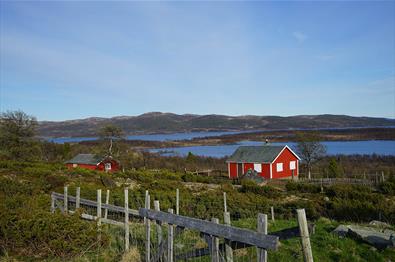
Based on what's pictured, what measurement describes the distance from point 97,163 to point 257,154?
2428 centimetres

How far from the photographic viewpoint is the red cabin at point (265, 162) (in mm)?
42875

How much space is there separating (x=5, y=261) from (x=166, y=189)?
1958 centimetres

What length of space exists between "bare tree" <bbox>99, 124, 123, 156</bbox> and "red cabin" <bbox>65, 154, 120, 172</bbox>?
1651 millimetres

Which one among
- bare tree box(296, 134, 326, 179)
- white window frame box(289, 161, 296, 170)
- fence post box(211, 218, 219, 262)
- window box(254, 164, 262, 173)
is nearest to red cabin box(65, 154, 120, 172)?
window box(254, 164, 262, 173)

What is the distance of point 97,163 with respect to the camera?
52125mm

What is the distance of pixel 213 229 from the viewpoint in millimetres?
5328

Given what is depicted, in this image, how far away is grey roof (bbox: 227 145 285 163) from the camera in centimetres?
4319

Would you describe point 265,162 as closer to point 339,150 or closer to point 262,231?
point 262,231

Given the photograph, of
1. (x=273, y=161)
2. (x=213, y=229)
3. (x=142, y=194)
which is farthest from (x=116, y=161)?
(x=213, y=229)

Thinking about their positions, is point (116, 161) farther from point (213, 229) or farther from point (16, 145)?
point (213, 229)

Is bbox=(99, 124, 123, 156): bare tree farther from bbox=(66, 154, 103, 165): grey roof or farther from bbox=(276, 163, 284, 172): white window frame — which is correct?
bbox=(276, 163, 284, 172): white window frame

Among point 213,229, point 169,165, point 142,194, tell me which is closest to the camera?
point 213,229

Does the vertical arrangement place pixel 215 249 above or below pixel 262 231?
below

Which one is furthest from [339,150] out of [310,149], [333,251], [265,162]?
[333,251]
